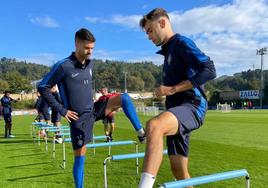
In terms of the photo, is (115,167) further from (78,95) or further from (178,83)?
(178,83)

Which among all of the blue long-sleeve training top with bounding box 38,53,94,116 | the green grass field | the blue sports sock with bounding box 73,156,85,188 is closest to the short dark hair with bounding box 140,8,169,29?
the blue long-sleeve training top with bounding box 38,53,94,116

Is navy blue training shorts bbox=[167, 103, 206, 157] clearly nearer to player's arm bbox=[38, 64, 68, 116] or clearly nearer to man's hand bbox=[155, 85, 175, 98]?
man's hand bbox=[155, 85, 175, 98]

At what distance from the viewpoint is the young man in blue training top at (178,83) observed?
173 inches

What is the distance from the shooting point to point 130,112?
6.20 meters

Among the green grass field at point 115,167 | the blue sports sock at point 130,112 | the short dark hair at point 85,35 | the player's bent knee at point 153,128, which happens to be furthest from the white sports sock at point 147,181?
the green grass field at point 115,167

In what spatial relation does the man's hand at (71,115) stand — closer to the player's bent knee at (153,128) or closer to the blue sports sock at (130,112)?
the blue sports sock at (130,112)

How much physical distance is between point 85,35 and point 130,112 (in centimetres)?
153

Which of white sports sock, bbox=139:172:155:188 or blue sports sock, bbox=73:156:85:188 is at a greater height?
white sports sock, bbox=139:172:155:188

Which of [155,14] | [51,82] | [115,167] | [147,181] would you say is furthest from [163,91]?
[115,167]

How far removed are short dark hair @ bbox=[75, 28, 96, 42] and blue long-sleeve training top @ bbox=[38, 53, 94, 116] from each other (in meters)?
0.48

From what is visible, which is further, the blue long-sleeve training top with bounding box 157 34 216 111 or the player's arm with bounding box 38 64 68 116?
the player's arm with bounding box 38 64 68 116

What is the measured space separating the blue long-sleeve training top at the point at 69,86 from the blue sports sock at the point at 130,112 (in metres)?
0.84

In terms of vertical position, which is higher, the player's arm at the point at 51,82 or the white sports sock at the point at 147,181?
the player's arm at the point at 51,82

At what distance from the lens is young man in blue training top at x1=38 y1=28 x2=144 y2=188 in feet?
21.8
